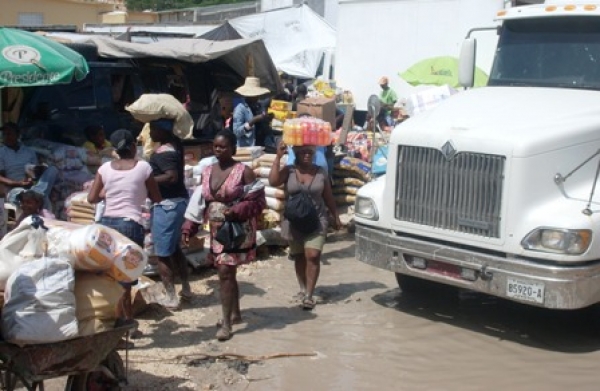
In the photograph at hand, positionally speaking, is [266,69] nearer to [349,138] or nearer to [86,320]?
[349,138]

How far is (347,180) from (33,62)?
503 cm

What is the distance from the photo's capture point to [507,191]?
6.42 metres

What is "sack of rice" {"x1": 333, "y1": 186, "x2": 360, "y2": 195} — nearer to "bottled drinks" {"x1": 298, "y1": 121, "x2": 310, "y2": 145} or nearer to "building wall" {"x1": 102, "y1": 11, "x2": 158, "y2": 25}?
"bottled drinks" {"x1": 298, "y1": 121, "x2": 310, "y2": 145}

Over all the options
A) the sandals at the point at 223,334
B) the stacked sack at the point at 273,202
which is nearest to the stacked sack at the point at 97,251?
the sandals at the point at 223,334

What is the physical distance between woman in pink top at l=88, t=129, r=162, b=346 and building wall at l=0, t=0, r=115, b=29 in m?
28.6

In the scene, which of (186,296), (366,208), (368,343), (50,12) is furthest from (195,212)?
(50,12)

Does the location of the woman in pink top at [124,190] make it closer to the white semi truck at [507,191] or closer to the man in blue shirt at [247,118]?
the white semi truck at [507,191]

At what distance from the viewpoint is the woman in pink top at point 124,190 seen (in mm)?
6398

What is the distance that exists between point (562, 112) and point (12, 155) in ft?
19.5

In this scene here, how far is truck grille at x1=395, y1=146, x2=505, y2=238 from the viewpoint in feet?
21.4

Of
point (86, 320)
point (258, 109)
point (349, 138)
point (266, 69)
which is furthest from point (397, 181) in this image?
point (349, 138)

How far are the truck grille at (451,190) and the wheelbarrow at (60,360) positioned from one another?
10.4 feet

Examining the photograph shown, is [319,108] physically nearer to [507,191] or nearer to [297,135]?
[297,135]

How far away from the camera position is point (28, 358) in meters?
4.27
